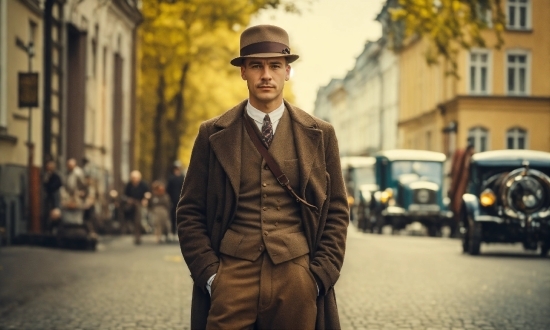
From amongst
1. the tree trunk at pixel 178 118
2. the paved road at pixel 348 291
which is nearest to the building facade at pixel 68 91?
the paved road at pixel 348 291

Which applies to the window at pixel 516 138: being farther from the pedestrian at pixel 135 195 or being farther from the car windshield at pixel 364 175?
the pedestrian at pixel 135 195

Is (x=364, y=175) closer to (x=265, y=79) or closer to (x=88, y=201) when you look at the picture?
(x=88, y=201)

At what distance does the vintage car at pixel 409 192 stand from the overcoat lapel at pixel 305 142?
28.9 meters

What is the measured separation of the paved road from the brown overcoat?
5235mm

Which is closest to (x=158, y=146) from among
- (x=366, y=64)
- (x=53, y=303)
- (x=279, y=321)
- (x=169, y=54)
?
(x=169, y=54)

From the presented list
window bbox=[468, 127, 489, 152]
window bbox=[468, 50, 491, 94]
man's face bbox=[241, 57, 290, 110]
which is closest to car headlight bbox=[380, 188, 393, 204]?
window bbox=[468, 127, 489, 152]

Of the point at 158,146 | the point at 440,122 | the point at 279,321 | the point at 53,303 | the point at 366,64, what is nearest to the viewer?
the point at 279,321

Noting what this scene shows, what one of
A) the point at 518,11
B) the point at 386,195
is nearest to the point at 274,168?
the point at 386,195

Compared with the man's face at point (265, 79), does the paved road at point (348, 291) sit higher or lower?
lower

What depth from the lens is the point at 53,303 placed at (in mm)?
11992

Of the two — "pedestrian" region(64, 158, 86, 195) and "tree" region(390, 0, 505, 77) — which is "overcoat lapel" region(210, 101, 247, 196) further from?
"pedestrian" region(64, 158, 86, 195)

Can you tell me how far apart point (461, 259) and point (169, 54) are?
77.2 ft

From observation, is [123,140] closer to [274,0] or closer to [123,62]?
[123,62]

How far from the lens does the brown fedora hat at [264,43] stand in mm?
4738
